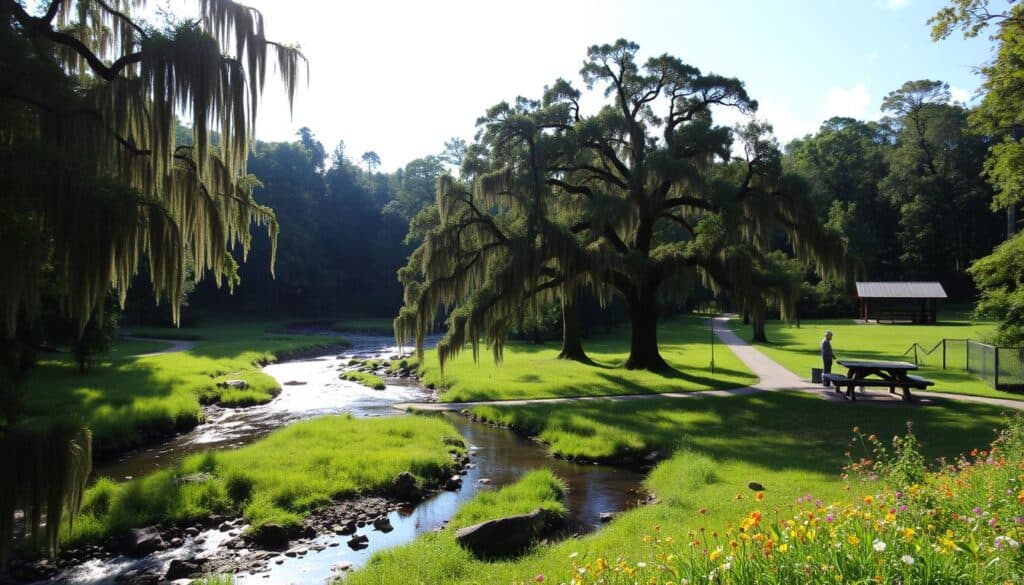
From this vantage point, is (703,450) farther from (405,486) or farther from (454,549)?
(454,549)

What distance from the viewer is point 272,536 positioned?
939 cm

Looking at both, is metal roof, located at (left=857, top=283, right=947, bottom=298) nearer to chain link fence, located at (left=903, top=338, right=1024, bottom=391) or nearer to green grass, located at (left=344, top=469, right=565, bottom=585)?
chain link fence, located at (left=903, top=338, right=1024, bottom=391)

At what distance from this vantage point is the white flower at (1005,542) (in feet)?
12.2

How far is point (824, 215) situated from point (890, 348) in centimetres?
4595

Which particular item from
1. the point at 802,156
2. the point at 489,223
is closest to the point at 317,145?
the point at 802,156

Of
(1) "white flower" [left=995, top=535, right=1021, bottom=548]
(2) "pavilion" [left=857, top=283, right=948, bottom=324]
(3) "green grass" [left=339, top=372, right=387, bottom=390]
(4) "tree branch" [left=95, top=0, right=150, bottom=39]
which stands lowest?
(3) "green grass" [left=339, top=372, right=387, bottom=390]

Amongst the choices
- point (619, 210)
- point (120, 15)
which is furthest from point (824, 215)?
point (120, 15)

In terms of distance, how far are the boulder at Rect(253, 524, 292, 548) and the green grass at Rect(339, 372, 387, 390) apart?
15475 mm

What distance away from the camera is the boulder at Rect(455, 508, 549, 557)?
331 inches

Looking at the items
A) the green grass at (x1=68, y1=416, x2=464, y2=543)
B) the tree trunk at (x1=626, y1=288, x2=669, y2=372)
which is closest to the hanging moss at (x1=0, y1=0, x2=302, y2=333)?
the green grass at (x1=68, y1=416, x2=464, y2=543)

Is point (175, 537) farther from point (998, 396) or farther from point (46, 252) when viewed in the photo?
point (998, 396)

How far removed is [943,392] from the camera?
61.0 ft

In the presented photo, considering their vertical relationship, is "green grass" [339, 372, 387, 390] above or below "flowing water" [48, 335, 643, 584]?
above

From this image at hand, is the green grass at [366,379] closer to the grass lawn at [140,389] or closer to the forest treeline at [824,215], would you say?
the grass lawn at [140,389]
